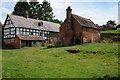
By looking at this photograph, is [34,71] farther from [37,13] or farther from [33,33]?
[37,13]

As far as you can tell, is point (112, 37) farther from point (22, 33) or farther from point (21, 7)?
point (21, 7)

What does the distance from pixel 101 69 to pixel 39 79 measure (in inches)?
335

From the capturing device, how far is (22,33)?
6334 cm

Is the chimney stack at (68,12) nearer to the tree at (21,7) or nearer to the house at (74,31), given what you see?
the house at (74,31)

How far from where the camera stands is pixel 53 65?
29594 mm

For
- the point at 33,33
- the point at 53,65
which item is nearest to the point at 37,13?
the point at 33,33

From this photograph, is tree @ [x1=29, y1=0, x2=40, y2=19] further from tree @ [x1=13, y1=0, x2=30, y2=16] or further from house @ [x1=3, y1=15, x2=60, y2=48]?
house @ [x1=3, y1=15, x2=60, y2=48]

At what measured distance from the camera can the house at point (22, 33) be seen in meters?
61.6

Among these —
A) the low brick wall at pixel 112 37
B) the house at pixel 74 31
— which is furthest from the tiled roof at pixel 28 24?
the low brick wall at pixel 112 37

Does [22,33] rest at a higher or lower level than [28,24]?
lower

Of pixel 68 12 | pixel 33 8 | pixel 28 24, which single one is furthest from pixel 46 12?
pixel 68 12

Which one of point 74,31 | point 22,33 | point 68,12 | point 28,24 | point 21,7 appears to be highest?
point 21,7

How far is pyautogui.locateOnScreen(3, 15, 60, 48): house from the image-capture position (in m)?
61.6

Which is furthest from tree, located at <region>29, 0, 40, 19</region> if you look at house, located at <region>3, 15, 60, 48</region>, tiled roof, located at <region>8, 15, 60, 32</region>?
house, located at <region>3, 15, 60, 48</region>
